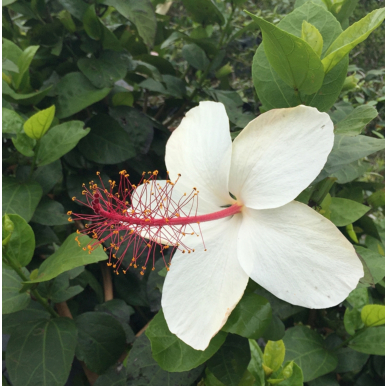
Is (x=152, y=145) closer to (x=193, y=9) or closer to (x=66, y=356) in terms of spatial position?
(x=193, y=9)

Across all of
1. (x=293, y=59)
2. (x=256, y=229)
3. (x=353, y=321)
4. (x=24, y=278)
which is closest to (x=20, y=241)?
(x=24, y=278)

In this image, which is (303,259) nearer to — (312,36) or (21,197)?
(312,36)

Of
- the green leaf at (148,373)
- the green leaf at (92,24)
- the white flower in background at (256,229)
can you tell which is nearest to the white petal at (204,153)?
the white flower in background at (256,229)

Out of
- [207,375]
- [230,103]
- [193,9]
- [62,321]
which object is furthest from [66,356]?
[193,9]

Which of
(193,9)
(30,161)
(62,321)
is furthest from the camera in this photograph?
(193,9)

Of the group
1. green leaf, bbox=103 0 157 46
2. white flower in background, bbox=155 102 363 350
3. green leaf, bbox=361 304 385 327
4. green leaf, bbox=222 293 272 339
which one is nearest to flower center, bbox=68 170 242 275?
white flower in background, bbox=155 102 363 350

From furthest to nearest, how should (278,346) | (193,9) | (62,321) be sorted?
(193,9), (62,321), (278,346)

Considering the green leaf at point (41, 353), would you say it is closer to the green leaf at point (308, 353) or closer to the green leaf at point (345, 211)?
the green leaf at point (308, 353)
